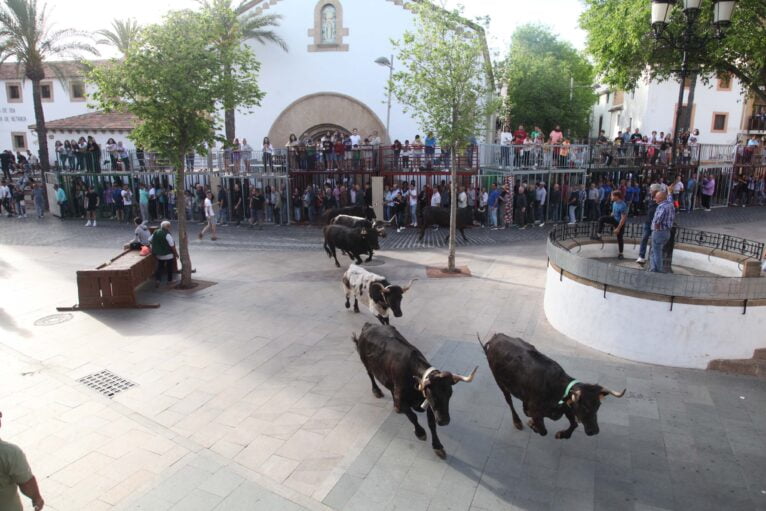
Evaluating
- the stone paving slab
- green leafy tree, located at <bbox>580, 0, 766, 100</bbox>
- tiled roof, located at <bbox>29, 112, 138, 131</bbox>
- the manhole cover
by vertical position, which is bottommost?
the manhole cover

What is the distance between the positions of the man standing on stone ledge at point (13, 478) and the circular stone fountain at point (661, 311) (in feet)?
26.9

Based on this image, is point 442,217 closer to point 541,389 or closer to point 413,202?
point 413,202

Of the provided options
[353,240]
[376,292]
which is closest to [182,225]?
[353,240]

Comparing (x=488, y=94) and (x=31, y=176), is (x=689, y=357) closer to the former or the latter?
(x=488, y=94)

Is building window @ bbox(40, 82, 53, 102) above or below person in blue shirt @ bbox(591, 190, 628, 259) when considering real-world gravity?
above

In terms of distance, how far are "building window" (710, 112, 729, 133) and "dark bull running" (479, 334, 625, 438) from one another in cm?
3787

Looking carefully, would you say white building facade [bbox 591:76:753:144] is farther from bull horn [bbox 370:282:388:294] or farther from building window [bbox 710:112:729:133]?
bull horn [bbox 370:282:388:294]

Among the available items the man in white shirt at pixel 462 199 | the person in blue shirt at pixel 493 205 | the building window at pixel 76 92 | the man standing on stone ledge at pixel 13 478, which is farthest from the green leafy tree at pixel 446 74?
the building window at pixel 76 92

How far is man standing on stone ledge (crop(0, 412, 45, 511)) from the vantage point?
4.21 m

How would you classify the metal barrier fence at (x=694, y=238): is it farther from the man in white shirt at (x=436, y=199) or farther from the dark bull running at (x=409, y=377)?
the man in white shirt at (x=436, y=199)

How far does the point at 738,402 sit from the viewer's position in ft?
24.8

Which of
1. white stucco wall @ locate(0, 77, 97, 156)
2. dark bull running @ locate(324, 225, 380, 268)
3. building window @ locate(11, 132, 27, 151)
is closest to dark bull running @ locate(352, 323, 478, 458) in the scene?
dark bull running @ locate(324, 225, 380, 268)

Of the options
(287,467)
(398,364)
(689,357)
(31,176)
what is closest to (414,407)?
(398,364)

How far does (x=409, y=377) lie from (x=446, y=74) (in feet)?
30.8
